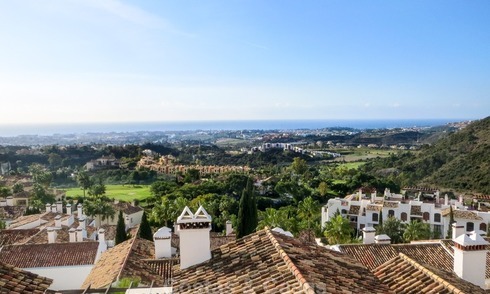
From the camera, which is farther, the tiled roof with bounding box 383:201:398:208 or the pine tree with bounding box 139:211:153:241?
the tiled roof with bounding box 383:201:398:208

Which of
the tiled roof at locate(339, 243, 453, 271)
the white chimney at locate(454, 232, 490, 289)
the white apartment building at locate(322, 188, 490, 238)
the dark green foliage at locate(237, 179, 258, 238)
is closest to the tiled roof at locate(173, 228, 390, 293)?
the white chimney at locate(454, 232, 490, 289)

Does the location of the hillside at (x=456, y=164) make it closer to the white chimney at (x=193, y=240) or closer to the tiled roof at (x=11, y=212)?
the tiled roof at (x=11, y=212)

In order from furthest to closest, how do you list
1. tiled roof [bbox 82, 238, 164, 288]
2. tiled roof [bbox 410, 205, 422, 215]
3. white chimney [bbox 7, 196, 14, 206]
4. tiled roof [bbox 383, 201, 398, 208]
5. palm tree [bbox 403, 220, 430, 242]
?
white chimney [bbox 7, 196, 14, 206] → tiled roof [bbox 383, 201, 398, 208] → tiled roof [bbox 410, 205, 422, 215] → palm tree [bbox 403, 220, 430, 242] → tiled roof [bbox 82, 238, 164, 288]

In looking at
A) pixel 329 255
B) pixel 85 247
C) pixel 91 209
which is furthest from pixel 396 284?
pixel 91 209

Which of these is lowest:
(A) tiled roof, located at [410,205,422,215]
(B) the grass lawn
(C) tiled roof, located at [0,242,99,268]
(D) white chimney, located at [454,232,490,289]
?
(B) the grass lawn

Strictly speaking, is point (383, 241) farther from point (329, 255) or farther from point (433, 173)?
point (433, 173)

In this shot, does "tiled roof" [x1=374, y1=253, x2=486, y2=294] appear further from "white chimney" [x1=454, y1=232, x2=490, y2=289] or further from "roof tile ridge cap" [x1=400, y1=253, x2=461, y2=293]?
"white chimney" [x1=454, y1=232, x2=490, y2=289]

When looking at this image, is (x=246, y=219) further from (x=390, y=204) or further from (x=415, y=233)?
(x=390, y=204)
